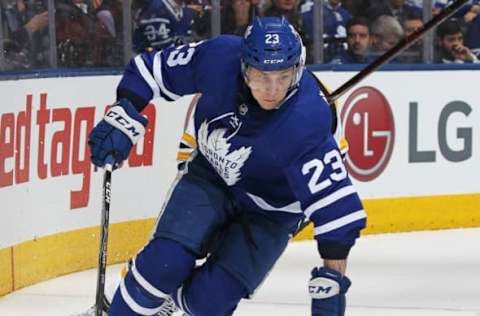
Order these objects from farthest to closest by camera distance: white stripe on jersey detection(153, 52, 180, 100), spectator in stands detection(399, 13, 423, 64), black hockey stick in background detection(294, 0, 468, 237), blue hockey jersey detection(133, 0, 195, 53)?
1. spectator in stands detection(399, 13, 423, 64)
2. blue hockey jersey detection(133, 0, 195, 53)
3. black hockey stick in background detection(294, 0, 468, 237)
4. white stripe on jersey detection(153, 52, 180, 100)

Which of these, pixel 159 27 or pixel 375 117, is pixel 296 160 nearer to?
pixel 159 27

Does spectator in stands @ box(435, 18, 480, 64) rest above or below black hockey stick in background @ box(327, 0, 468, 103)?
below

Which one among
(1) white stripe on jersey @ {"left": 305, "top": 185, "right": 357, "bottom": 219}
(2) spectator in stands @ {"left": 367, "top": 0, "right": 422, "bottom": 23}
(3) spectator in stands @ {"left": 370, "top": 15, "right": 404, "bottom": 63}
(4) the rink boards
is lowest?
(4) the rink boards

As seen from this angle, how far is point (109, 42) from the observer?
24.1 feet

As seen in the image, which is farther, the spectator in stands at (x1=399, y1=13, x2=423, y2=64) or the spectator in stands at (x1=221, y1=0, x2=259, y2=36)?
the spectator in stands at (x1=399, y1=13, x2=423, y2=64)

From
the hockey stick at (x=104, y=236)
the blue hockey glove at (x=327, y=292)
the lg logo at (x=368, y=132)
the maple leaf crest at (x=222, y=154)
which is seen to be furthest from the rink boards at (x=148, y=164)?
the blue hockey glove at (x=327, y=292)

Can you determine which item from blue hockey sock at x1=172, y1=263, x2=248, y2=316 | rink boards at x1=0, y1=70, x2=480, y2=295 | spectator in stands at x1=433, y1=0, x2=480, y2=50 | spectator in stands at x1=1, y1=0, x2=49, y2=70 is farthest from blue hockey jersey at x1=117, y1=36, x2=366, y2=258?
spectator in stands at x1=433, y1=0, x2=480, y2=50

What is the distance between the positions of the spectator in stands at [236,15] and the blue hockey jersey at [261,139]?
129 inches

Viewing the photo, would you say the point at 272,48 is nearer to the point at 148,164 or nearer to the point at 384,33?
the point at 148,164

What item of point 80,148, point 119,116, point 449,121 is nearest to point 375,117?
point 449,121

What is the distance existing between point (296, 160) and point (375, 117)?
4.06m

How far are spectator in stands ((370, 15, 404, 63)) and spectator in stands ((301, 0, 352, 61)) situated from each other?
19 cm

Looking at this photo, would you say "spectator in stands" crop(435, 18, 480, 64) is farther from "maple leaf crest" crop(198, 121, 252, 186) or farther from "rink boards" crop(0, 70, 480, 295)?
"maple leaf crest" crop(198, 121, 252, 186)

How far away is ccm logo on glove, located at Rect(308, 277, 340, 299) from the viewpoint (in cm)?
397
